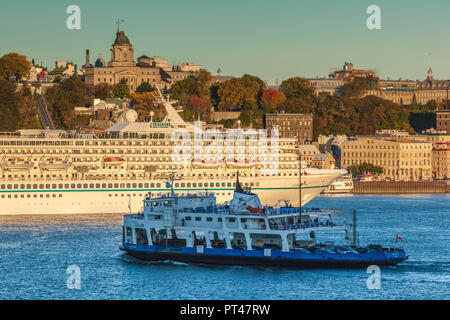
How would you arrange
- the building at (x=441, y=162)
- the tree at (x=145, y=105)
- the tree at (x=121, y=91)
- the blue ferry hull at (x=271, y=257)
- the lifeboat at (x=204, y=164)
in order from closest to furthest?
the blue ferry hull at (x=271, y=257) → the lifeboat at (x=204, y=164) → the tree at (x=145, y=105) → the building at (x=441, y=162) → the tree at (x=121, y=91)

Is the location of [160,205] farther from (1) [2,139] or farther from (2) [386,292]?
(1) [2,139]

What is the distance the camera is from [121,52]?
12862 centimetres

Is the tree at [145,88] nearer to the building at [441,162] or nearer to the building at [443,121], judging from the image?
the building at [441,162]

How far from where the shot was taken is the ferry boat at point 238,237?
4228 cm

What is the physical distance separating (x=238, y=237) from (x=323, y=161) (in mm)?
64749

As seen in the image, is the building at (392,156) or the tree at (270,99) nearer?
the building at (392,156)

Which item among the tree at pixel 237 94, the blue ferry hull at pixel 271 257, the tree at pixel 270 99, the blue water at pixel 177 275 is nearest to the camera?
the blue water at pixel 177 275

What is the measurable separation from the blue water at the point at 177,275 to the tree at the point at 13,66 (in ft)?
231

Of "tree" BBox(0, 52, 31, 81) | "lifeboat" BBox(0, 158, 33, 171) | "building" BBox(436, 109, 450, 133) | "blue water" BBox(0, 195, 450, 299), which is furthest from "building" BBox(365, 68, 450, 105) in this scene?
"blue water" BBox(0, 195, 450, 299)

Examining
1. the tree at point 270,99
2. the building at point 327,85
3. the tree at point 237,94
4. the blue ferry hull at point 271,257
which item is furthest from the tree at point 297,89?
the blue ferry hull at point 271,257

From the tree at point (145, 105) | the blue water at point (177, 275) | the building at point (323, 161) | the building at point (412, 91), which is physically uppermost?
the building at point (412, 91)

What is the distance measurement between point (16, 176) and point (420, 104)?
90.4 metres

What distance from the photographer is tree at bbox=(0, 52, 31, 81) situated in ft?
406
